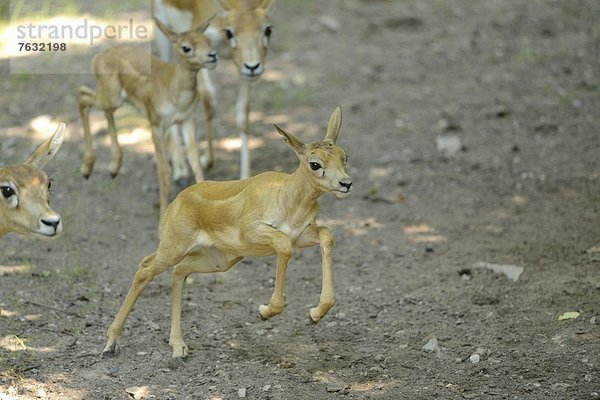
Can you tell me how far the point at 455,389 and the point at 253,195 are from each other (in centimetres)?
179

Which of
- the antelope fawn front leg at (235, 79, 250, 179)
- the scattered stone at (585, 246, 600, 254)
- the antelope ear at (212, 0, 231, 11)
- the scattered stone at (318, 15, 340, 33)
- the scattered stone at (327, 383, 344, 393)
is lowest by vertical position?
the scattered stone at (318, 15, 340, 33)

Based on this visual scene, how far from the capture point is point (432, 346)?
740 cm

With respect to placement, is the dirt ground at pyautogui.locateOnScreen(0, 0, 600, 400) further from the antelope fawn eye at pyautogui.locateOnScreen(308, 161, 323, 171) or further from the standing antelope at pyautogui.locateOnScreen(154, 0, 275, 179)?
the antelope fawn eye at pyautogui.locateOnScreen(308, 161, 323, 171)

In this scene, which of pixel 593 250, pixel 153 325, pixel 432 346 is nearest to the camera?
pixel 432 346

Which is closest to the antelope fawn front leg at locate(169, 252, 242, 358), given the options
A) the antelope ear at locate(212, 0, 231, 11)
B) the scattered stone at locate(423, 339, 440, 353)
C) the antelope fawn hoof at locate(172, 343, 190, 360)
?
the antelope fawn hoof at locate(172, 343, 190, 360)

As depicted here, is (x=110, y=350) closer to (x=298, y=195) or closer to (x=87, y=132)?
(x=298, y=195)

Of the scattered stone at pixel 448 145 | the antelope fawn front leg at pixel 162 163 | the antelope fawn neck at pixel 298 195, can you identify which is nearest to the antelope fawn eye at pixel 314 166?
the antelope fawn neck at pixel 298 195

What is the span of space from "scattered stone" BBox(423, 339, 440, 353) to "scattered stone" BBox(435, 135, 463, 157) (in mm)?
4174

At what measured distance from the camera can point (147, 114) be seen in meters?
9.75

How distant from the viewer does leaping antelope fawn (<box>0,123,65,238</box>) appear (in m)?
6.73

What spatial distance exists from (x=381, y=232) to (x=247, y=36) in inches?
88.2

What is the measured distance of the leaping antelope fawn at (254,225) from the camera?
6.75m

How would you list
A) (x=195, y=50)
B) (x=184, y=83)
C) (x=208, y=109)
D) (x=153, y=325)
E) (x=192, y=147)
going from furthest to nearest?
(x=208, y=109)
(x=192, y=147)
(x=184, y=83)
(x=195, y=50)
(x=153, y=325)

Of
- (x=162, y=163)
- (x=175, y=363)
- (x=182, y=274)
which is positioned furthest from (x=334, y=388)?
(x=162, y=163)
